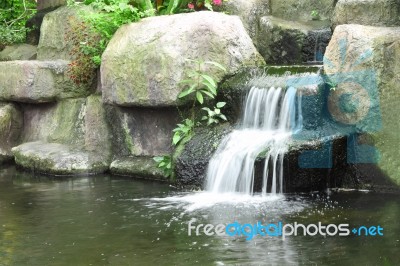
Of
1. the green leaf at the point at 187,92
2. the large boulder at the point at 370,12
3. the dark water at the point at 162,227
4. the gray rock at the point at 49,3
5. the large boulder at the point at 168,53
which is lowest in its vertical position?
the dark water at the point at 162,227

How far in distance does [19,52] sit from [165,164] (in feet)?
16.2

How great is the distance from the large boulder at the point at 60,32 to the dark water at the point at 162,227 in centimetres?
338

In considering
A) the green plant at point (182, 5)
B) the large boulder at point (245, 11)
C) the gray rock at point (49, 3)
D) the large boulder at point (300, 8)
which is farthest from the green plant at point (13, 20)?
the large boulder at point (300, 8)

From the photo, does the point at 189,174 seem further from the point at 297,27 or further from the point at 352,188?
the point at 297,27

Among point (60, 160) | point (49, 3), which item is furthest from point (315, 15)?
point (49, 3)

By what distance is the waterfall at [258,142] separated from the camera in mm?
8359

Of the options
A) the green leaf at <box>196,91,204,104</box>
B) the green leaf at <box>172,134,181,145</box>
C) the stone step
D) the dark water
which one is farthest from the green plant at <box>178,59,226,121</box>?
the stone step

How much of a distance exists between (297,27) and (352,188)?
3566 mm

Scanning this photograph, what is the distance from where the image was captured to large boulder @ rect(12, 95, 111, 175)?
1037 cm

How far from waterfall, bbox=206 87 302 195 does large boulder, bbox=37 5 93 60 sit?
381 cm

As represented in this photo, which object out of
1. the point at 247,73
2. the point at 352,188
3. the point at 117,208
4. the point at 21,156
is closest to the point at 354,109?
the point at 352,188

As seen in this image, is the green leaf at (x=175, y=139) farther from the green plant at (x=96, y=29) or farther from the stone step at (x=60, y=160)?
the green plant at (x=96, y=29)

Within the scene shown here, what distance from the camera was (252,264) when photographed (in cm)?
571

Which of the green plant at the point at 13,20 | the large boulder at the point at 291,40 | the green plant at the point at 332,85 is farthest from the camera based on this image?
the green plant at the point at 13,20
